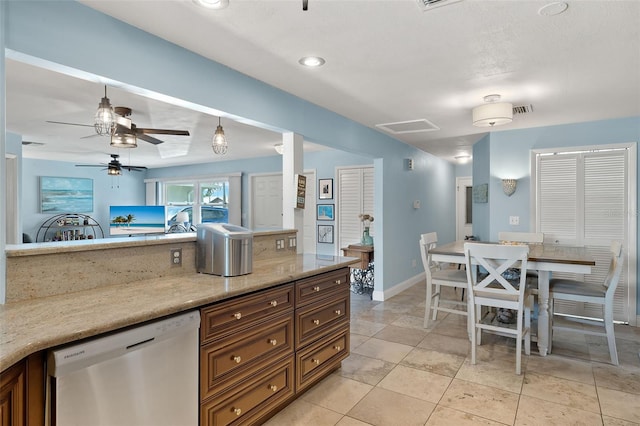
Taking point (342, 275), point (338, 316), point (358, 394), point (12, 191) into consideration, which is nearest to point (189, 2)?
point (342, 275)

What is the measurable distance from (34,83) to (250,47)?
2.12m

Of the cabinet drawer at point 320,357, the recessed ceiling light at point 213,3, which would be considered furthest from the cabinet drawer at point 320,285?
the recessed ceiling light at point 213,3

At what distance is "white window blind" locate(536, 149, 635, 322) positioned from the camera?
4168 millimetres

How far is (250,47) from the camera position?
2.34 m

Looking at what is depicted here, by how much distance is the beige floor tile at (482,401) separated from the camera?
227 cm

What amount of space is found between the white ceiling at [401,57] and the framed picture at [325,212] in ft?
7.75

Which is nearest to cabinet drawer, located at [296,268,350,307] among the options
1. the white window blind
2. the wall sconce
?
the wall sconce

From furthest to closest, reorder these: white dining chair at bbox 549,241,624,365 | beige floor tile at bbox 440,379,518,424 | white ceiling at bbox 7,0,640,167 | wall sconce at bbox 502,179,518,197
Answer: wall sconce at bbox 502,179,518,197 < white dining chair at bbox 549,241,624,365 < beige floor tile at bbox 440,379,518,424 < white ceiling at bbox 7,0,640,167

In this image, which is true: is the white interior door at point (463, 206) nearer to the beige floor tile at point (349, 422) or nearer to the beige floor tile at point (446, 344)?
the beige floor tile at point (446, 344)

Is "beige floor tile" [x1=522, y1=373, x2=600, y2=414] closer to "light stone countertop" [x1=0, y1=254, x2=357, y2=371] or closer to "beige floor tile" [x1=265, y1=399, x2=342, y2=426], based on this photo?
"beige floor tile" [x1=265, y1=399, x2=342, y2=426]

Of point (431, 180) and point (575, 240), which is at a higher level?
point (431, 180)

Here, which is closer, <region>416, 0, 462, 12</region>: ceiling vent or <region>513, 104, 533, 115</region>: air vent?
<region>416, 0, 462, 12</region>: ceiling vent

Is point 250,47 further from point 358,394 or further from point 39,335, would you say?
point 358,394

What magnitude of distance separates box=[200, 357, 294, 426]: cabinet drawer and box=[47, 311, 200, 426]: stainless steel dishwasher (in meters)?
0.12
